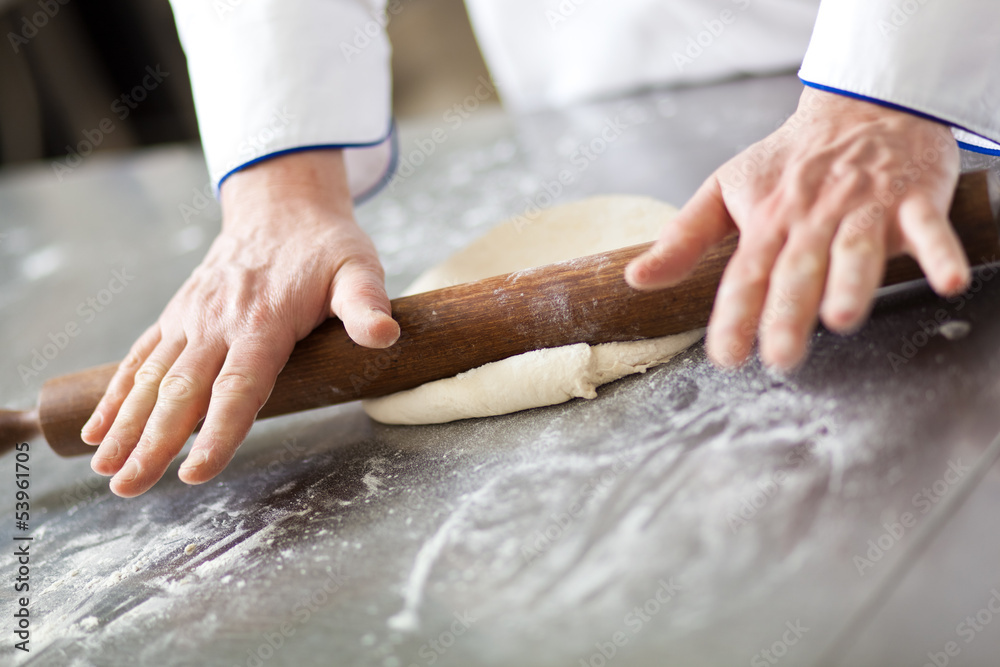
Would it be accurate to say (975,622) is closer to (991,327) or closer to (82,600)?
(991,327)

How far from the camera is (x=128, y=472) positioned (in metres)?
1.08

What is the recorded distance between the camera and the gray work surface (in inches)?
28.2

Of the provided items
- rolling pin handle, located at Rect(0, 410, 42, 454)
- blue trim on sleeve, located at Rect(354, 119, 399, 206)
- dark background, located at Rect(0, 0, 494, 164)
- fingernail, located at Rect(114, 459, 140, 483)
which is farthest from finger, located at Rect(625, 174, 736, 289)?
dark background, located at Rect(0, 0, 494, 164)

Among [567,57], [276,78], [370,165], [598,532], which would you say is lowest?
[598,532]

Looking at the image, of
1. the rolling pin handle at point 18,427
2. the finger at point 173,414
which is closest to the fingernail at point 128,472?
the finger at point 173,414

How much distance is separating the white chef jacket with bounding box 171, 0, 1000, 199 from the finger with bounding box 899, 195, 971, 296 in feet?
0.93

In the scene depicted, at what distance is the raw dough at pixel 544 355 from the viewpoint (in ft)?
3.69

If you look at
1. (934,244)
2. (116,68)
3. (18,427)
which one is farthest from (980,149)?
(116,68)

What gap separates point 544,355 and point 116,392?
80 cm

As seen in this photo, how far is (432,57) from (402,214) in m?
3.92

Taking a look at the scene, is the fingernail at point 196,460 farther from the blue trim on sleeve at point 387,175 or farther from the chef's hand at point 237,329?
the blue trim on sleeve at point 387,175

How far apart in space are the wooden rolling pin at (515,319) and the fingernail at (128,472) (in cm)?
25

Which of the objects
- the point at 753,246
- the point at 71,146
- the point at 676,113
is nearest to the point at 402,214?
the point at 676,113

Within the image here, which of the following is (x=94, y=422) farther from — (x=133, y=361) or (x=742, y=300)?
(x=742, y=300)
